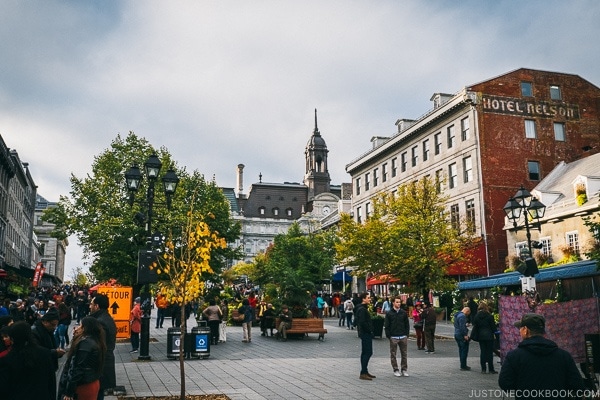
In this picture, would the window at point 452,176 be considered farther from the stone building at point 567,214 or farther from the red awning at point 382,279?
the red awning at point 382,279

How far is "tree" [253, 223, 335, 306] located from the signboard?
24.3ft

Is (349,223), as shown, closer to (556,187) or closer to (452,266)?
(452,266)

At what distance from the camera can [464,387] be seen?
39.5 feet

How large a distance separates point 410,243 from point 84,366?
24299 millimetres

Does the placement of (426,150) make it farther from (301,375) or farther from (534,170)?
(301,375)

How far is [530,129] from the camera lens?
136 feet

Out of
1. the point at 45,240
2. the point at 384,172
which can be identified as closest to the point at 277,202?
the point at 45,240

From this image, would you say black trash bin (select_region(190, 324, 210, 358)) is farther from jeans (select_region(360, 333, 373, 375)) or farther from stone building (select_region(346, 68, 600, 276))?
stone building (select_region(346, 68, 600, 276))

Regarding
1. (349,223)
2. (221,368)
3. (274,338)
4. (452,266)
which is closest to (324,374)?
(221,368)

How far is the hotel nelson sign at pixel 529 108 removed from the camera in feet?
133

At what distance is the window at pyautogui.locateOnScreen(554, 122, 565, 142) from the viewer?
41.7 metres

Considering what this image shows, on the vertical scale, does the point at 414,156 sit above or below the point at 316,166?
below

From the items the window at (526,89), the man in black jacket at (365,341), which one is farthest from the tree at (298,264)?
the window at (526,89)

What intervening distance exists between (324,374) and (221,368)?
2995mm
